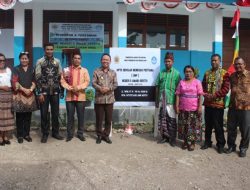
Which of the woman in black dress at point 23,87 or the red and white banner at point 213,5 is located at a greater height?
the red and white banner at point 213,5

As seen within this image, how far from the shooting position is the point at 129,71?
7.59m

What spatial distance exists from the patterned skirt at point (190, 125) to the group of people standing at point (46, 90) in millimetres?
1337

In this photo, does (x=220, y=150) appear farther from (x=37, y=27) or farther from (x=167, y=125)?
(x=37, y=27)

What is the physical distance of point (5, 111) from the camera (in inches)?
268

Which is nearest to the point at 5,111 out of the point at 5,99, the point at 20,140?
the point at 5,99

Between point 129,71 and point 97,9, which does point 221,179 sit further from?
point 97,9

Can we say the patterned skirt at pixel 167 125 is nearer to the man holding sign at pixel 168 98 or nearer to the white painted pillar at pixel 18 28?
the man holding sign at pixel 168 98

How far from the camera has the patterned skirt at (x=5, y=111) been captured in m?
6.75

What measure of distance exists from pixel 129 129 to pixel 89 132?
2.78 ft

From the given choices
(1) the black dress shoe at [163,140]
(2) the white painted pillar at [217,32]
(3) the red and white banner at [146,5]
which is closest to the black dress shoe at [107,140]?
(1) the black dress shoe at [163,140]

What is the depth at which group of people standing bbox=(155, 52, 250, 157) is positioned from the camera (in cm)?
646

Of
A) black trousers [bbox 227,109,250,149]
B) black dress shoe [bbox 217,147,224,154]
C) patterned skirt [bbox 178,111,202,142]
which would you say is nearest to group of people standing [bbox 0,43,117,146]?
patterned skirt [bbox 178,111,202,142]

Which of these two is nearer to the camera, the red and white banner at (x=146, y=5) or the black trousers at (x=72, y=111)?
the black trousers at (x=72, y=111)

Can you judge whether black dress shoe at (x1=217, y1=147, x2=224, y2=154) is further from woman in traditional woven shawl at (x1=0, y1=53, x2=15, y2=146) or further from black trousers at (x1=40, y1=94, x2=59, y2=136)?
woman in traditional woven shawl at (x1=0, y1=53, x2=15, y2=146)
